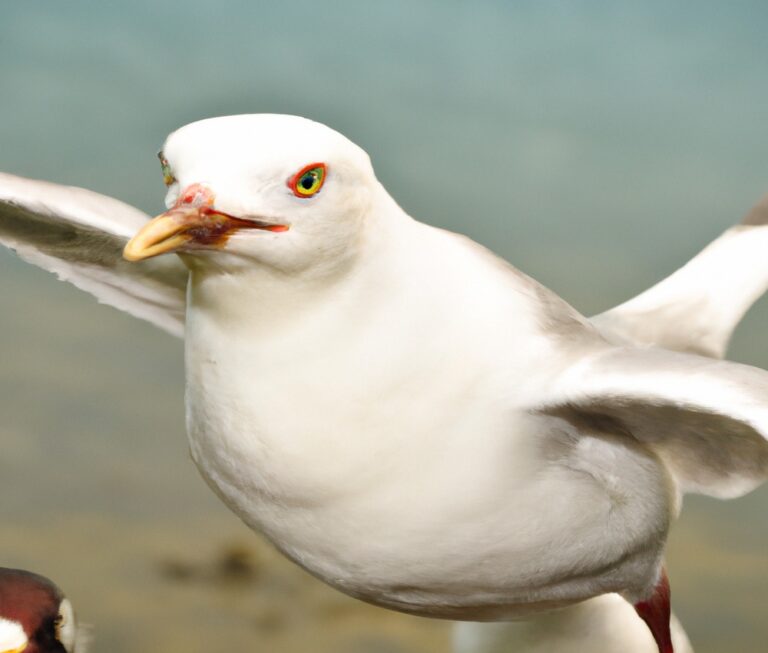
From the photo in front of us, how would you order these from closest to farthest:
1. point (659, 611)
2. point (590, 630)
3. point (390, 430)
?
point (390, 430) < point (659, 611) < point (590, 630)

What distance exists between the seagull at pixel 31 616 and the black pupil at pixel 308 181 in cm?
67

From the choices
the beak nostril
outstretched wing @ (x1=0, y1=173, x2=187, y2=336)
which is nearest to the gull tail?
outstretched wing @ (x1=0, y1=173, x2=187, y2=336)

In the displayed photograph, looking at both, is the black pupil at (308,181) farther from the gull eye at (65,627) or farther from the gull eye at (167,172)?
the gull eye at (65,627)

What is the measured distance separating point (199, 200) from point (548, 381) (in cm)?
31

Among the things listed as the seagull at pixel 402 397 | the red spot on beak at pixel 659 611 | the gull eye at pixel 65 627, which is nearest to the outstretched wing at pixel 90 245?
the seagull at pixel 402 397

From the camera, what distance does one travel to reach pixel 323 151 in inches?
34.9

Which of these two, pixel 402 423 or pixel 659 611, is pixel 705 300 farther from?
pixel 402 423

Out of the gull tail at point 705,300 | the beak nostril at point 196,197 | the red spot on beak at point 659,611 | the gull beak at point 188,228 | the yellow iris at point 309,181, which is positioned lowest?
the red spot on beak at point 659,611

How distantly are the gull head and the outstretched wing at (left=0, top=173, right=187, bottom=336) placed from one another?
0.32 m

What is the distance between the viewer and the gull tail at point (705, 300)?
4.36 ft

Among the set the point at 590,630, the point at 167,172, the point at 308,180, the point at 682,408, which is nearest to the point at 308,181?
the point at 308,180

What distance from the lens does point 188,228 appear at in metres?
0.84

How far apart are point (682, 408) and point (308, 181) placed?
1.07 ft

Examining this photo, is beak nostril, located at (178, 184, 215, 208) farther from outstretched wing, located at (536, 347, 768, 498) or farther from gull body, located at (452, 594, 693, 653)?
gull body, located at (452, 594, 693, 653)
